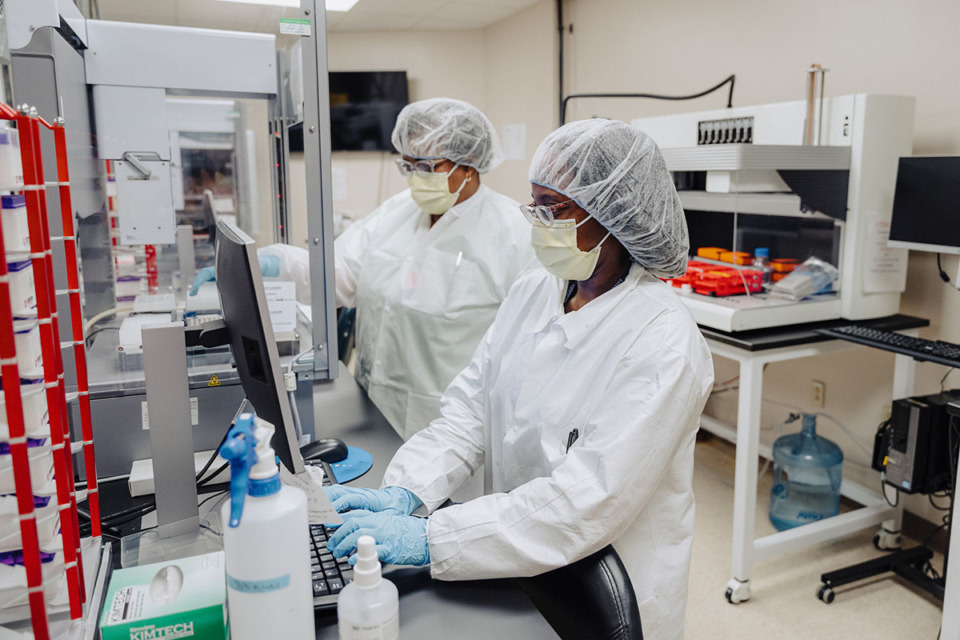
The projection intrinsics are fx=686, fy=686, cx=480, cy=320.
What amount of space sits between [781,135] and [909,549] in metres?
1.41

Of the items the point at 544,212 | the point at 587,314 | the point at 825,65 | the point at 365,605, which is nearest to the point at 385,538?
the point at 365,605

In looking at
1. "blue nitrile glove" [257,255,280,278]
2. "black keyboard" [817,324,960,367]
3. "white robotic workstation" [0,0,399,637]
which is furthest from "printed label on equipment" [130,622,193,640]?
"black keyboard" [817,324,960,367]

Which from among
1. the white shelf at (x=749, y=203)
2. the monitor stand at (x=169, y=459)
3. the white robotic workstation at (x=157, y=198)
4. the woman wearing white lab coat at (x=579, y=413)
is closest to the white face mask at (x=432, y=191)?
the white robotic workstation at (x=157, y=198)

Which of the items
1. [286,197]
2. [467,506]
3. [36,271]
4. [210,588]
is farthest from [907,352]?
[36,271]

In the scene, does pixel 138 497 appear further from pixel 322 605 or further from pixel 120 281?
pixel 120 281

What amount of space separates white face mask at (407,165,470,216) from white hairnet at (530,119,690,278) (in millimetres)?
697

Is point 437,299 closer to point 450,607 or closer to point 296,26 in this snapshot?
point 296,26

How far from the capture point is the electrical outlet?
8.91 feet

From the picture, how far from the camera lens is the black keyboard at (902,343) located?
1767mm

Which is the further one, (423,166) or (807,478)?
(807,478)

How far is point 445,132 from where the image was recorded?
5.93ft

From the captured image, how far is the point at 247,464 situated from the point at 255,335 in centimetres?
25

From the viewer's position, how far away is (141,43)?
1376mm

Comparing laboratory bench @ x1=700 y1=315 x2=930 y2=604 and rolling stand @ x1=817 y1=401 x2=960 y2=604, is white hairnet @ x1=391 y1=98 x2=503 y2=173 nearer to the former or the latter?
laboratory bench @ x1=700 y1=315 x2=930 y2=604
